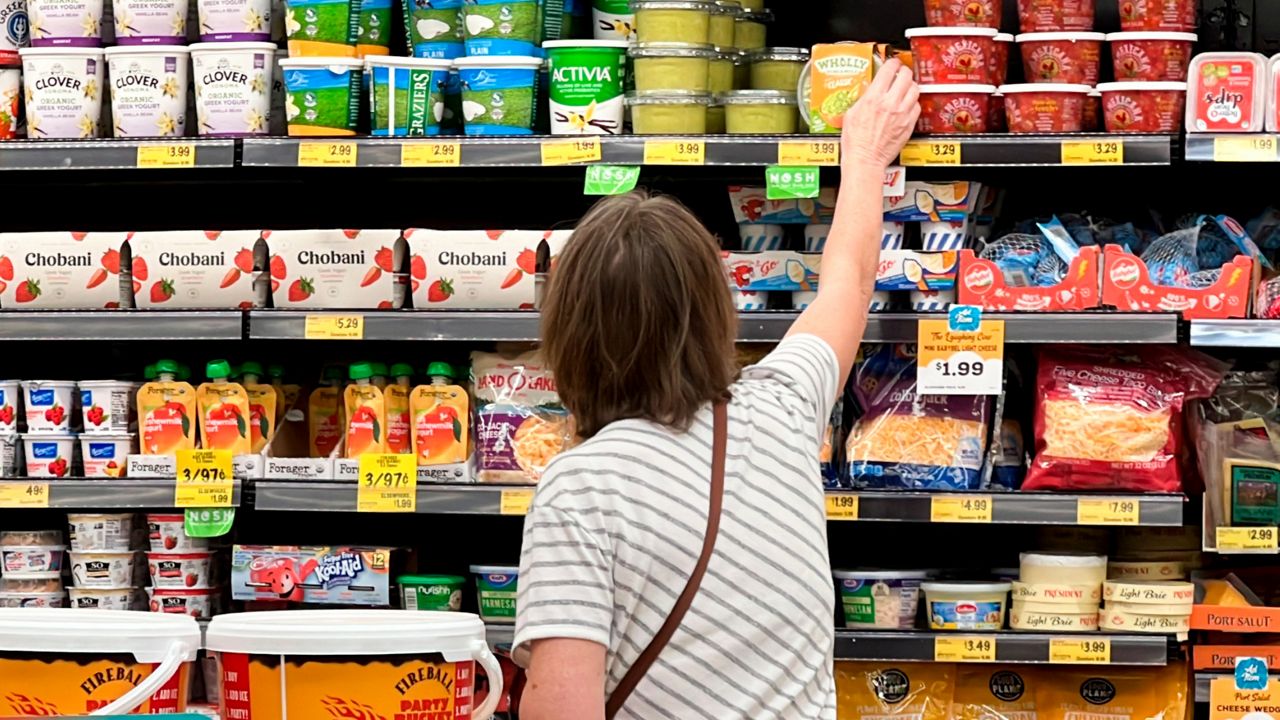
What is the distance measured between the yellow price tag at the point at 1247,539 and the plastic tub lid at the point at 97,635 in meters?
2.09

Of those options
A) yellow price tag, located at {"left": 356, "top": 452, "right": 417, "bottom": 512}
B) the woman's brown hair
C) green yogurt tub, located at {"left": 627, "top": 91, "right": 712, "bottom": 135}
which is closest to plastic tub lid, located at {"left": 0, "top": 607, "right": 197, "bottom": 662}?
the woman's brown hair

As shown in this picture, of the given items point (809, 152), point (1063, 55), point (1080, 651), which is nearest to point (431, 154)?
point (809, 152)

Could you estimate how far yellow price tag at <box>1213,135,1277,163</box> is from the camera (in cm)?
308

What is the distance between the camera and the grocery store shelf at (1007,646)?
3236mm

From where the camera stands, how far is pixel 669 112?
10.7ft

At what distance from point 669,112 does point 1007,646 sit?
1265 mm

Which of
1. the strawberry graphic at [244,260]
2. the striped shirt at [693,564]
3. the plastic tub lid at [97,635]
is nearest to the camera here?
the striped shirt at [693,564]

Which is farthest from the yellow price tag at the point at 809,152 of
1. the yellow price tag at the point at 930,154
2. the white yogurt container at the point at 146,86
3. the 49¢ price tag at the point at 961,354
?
the white yogurt container at the point at 146,86

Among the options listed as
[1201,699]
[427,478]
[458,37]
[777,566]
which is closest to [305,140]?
[458,37]

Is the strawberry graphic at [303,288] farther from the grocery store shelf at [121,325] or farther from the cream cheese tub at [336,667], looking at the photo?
the cream cheese tub at [336,667]

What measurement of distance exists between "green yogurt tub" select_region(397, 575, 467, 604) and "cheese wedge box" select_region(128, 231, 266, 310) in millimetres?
686

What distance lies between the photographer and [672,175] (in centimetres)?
373

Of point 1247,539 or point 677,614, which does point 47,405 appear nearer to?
point 677,614

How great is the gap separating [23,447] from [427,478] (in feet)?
3.01
